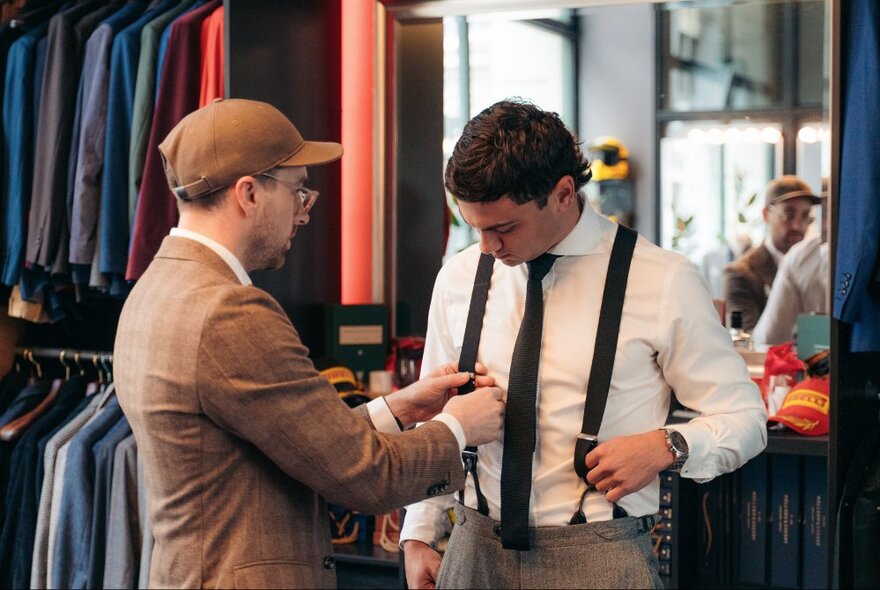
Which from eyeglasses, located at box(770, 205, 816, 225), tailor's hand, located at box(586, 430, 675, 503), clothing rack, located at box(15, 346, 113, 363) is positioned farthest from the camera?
eyeglasses, located at box(770, 205, 816, 225)

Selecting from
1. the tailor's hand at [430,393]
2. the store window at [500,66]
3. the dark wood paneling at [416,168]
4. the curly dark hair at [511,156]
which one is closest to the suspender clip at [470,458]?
the tailor's hand at [430,393]

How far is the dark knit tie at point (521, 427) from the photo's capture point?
184 cm

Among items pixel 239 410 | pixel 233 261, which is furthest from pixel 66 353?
pixel 239 410

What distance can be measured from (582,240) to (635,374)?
27cm

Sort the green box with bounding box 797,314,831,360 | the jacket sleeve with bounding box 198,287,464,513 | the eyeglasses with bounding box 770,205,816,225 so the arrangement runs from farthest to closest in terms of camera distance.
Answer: the eyeglasses with bounding box 770,205,816,225, the green box with bounding box 797,314,831,360, the jacket sleeve with bounding box 198,287,464,513

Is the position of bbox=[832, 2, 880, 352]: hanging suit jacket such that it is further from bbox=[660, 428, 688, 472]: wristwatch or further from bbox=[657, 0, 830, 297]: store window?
bbox=[657, 0, 830, 297]: store window

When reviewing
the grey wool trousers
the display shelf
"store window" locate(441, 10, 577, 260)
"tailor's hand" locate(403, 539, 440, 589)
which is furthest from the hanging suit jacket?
"tailor's hand" locate(403, 539, 440, 589)

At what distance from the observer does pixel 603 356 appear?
1.82 meters

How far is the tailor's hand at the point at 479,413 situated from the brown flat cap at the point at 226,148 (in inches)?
19.9

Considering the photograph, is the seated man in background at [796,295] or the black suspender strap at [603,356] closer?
the black suspender strap at [603,356]

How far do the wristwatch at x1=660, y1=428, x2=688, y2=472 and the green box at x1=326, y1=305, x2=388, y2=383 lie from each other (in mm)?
1995

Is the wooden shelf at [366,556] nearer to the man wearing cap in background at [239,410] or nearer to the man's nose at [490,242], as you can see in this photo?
the man wearing cap in background at [239,410]

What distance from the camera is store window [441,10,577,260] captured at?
4.08 meters

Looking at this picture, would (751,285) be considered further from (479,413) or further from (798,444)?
(479,413)
